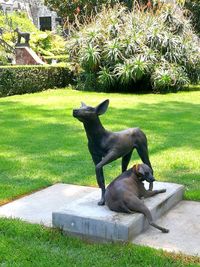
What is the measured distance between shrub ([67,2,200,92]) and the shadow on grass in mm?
2877

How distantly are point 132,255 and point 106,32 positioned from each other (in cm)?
1384

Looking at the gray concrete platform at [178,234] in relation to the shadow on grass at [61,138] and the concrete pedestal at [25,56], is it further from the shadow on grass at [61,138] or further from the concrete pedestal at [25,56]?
the concrete pedestal at [25,56]

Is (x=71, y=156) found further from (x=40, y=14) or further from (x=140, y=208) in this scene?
(x=40, y=14)

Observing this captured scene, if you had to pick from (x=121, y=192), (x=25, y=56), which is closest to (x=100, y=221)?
(x=121, y=192)

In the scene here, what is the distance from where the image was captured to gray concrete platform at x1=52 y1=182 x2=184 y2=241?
394 centimetres

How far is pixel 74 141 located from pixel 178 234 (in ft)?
14.5

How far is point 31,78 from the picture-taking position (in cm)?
1739

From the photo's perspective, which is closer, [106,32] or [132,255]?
[132,255]

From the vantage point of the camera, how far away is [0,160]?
7.14 metres

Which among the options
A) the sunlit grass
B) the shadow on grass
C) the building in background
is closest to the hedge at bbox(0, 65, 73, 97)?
the shadow on grass

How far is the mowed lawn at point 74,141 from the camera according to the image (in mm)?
6117

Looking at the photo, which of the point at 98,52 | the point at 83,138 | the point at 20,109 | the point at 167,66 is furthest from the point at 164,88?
the point at 83,138

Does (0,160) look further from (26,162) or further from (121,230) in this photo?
(121,230)

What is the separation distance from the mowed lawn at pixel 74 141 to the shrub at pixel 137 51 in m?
1.77
